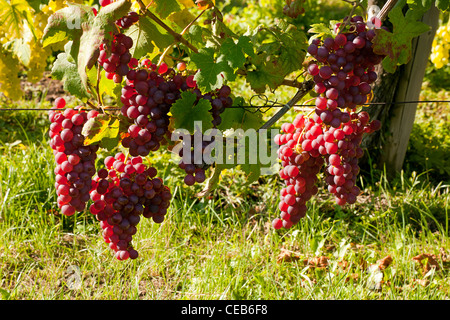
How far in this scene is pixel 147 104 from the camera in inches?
43.3

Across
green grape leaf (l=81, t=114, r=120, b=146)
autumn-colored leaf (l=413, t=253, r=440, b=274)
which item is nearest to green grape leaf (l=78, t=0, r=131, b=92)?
green grape leaf (l=81, t=114, r=120, b=146)

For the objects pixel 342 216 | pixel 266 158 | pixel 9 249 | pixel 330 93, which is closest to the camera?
pixel 330 93

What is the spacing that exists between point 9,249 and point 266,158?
1.52 meters

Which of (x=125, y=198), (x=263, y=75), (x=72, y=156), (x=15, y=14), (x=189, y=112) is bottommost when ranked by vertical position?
(x=125, y=198)

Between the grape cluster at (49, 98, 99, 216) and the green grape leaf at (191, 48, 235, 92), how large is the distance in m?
0.26

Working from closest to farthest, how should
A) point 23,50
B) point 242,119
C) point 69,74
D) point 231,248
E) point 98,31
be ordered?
1. point 98,31
2. point 69,74
3. point 242,119
4. point 23,50
5. point 231,248

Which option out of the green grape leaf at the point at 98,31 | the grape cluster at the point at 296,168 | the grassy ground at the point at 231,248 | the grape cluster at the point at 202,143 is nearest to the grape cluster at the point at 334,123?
the grape cluster at the point at 296,168

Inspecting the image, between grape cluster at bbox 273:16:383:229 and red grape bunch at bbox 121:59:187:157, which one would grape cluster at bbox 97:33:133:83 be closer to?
red grape bunch at bbox 121:59:187:157

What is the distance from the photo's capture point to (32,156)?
2799mm

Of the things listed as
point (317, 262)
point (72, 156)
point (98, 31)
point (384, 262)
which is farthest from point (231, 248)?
point (98, 31)

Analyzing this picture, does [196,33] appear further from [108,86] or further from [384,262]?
[384,262]

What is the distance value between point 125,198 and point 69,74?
0.33 m

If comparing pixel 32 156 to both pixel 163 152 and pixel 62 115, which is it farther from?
pixel 62 115
